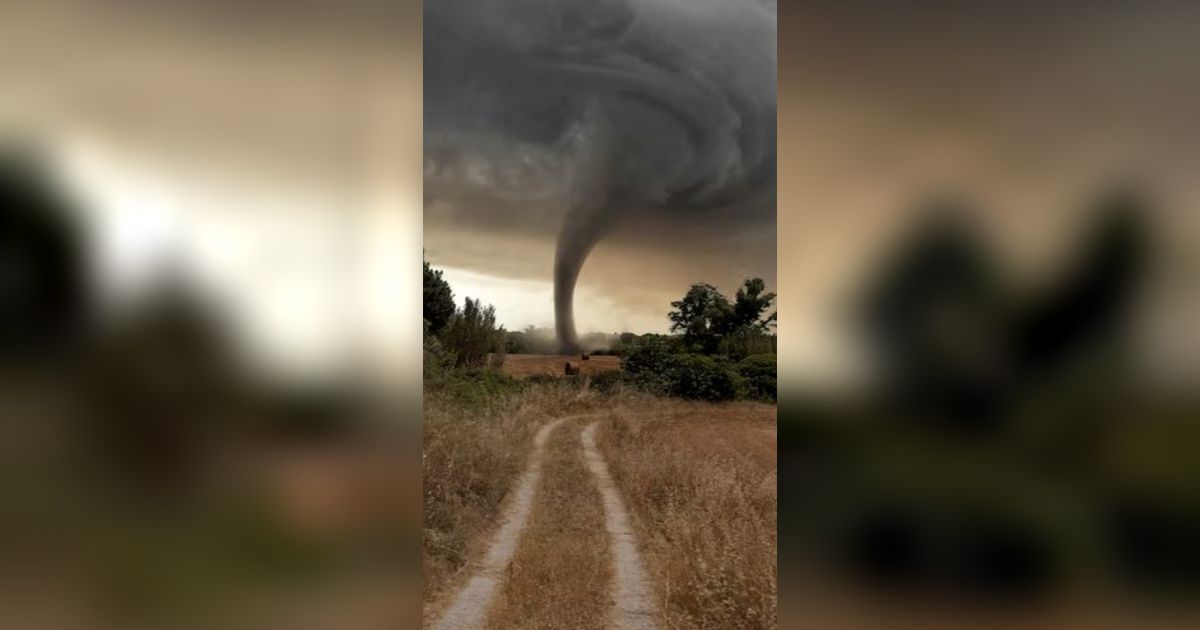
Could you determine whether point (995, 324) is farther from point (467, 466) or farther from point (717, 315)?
point (717, 315)

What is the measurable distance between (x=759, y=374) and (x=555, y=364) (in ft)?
9.71

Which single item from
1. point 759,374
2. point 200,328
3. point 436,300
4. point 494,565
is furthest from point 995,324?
point 759,374

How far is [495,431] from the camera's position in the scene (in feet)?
24.9

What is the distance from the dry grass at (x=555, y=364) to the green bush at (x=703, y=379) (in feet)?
2.83

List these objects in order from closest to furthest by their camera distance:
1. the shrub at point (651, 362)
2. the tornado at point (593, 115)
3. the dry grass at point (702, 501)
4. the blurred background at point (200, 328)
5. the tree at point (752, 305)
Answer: the blurred background at point (200, 328) < the dry grass at point (702, 501) < the tornado at point (593, 115) < the tree at point (752, 305) < the shrub at point (651, 362)

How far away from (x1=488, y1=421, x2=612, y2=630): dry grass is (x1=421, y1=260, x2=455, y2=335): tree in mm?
2347

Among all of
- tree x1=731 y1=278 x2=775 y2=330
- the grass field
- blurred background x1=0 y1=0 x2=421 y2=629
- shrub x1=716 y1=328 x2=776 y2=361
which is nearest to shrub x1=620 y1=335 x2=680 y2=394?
the grass field

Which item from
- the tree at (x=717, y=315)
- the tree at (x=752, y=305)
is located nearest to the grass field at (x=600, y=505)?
the tree at (x=717, y=315)

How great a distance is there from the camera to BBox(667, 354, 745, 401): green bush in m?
9.63

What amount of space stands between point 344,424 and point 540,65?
296 inches

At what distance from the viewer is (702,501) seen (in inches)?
281

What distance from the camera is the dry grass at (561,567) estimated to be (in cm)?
555

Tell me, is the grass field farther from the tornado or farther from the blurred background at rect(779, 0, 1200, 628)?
the blurred background at rect(779, 0, 1200, 628)

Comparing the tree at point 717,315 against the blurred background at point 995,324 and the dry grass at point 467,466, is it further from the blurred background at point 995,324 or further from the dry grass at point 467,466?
the blurred background at point 995,324
